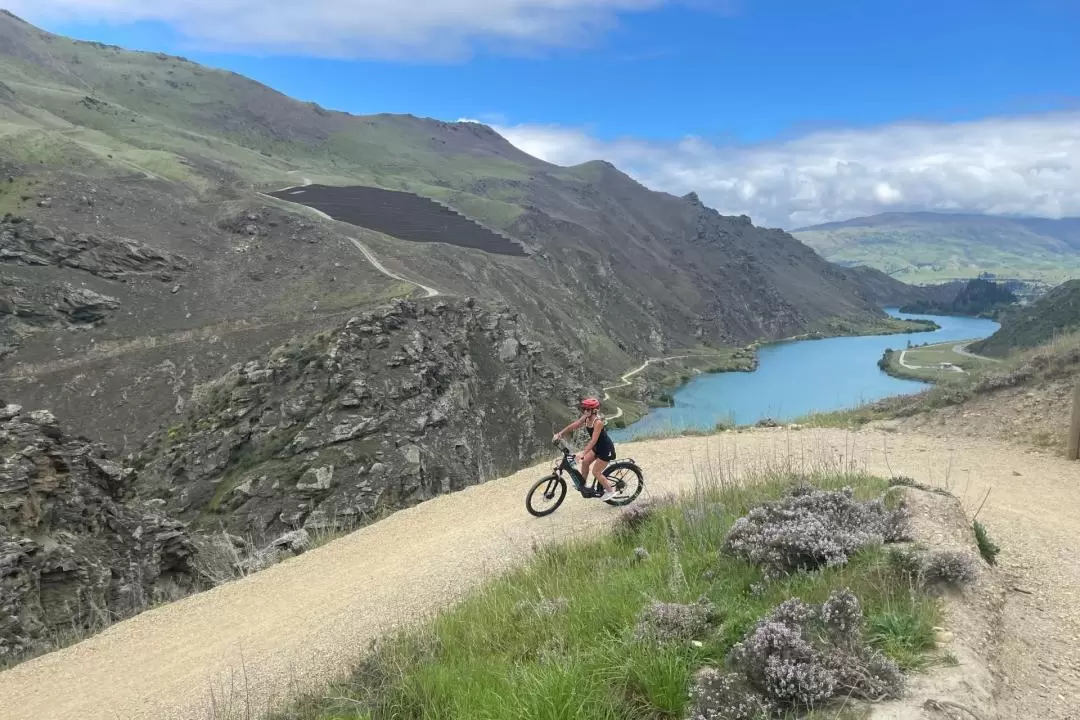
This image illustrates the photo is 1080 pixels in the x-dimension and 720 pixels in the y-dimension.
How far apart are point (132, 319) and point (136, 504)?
3875 centimetres

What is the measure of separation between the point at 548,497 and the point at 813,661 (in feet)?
24.8

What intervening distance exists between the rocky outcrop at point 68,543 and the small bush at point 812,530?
33.4 ft

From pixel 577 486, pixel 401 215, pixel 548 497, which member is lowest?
pixel 548 497

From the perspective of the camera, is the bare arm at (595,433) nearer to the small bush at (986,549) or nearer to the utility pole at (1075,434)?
the small bush at (986,549)

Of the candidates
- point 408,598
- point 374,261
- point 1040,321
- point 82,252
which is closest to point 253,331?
point 374,261

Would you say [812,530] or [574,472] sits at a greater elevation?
[812,530]

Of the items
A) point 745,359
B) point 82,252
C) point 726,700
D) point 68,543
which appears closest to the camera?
point 726,700

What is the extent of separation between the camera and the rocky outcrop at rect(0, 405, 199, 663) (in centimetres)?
1115

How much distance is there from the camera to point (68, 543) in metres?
13.0

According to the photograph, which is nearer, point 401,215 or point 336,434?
point 336,434

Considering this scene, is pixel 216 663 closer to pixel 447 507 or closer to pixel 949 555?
pixel 447 507

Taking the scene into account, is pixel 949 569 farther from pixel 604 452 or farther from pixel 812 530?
pixel 604 452

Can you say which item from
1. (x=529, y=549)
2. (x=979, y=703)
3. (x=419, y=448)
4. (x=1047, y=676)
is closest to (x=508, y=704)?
(x=979, y=703)

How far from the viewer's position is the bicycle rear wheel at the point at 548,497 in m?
11.1
